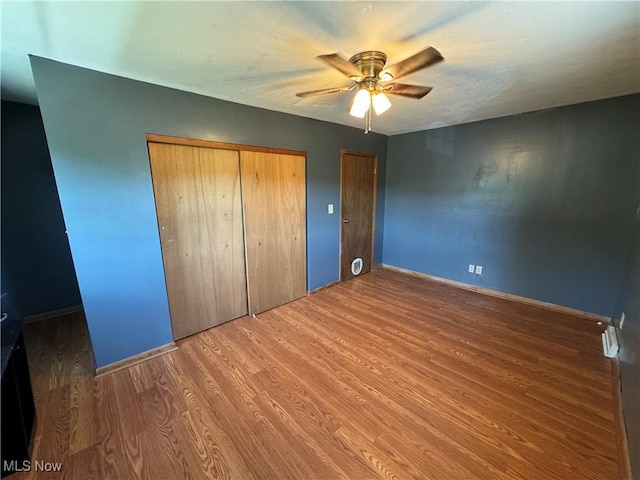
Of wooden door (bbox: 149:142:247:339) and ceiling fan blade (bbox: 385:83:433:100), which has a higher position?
ceiling fan blade (bbox: 385:83:433:100)

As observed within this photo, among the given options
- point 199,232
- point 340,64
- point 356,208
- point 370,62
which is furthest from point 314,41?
point 356,208

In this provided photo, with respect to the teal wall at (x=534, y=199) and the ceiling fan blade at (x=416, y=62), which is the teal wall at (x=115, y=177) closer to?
the ceiling fan blade at (x=416, y=62)

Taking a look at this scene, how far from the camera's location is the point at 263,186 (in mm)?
2760

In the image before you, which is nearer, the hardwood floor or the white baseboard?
the hardwood floor

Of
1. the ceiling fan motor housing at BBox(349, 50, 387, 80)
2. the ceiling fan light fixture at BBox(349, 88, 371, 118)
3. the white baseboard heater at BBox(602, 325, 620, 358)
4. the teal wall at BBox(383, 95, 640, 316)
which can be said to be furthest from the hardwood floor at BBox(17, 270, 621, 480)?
the ceiling fan motor housing at BBox(349, 50, 387, 80)

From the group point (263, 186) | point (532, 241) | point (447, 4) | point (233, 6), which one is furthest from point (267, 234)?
Result: point (532, 241)

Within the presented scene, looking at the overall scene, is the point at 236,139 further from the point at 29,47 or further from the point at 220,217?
the point at 29,47

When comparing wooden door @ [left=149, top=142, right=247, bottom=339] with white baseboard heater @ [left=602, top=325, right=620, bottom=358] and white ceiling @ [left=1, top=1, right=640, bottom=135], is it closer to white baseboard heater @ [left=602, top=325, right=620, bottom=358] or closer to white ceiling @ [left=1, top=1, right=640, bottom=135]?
white ceiling @ [left=1, top=1, right=640, bottom=135]

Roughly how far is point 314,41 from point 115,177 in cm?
170

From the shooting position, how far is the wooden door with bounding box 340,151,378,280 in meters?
3.66

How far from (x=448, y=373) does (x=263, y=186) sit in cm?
244

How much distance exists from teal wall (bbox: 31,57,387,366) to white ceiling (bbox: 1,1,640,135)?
14cm

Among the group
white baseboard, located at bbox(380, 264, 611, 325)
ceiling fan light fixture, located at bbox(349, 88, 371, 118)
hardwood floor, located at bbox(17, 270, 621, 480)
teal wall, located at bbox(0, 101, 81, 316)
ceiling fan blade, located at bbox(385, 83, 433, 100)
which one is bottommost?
hardwood floor, located at bbox(17, 270, 621, 480)

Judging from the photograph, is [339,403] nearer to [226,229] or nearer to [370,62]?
[226,229]
